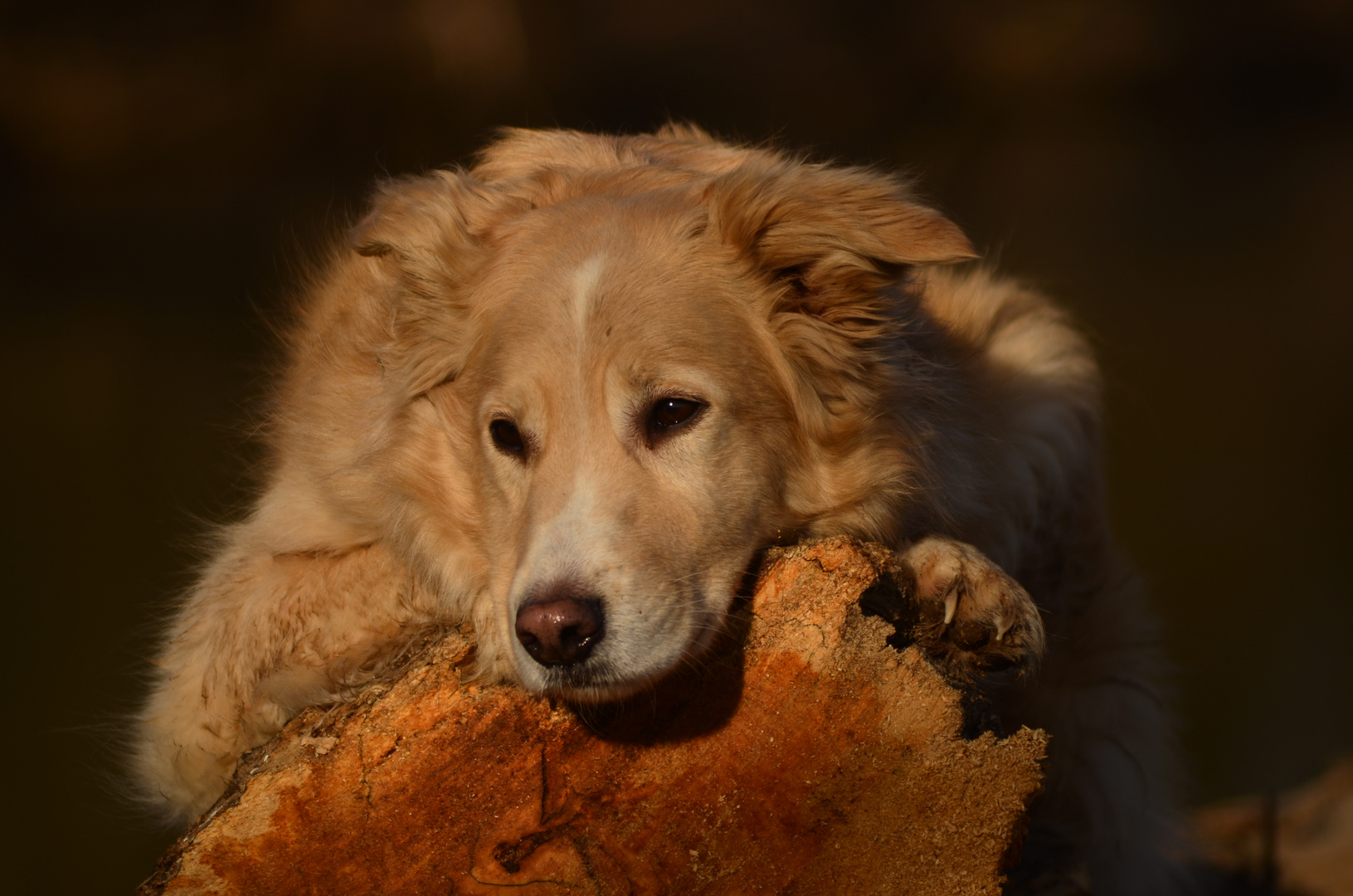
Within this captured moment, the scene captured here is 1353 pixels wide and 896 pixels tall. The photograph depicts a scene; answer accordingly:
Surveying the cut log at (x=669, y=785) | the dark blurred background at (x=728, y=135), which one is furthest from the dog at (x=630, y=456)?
the dark blurred background at (x=728, y=135)

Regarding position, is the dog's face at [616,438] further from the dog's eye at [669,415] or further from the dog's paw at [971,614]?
the dog's paw at [971,614]

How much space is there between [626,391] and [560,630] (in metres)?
0.57

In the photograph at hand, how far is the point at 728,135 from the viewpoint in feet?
29.0

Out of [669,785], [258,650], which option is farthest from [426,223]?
[669,785]

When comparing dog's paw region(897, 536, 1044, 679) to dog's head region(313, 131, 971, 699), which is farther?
dog's paw region(897, 536, 1044, 679)

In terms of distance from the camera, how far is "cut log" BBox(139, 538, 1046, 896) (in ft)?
7.07

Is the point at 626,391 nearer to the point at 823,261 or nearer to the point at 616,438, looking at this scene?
the point at 616,438

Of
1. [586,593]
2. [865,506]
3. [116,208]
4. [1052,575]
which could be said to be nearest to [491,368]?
[586,593]

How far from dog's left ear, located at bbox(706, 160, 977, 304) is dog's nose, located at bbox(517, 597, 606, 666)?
98cm

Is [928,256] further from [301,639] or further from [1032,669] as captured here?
[301,639]

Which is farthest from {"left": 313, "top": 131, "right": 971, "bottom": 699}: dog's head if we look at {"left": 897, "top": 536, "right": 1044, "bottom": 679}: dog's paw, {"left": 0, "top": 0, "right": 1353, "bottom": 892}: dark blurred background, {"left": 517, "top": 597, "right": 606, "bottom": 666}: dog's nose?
{"left": 0, "top": 0, "right": 1353, "bottom": 892}: dark blurred background

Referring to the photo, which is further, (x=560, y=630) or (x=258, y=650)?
(x=258, y=650)

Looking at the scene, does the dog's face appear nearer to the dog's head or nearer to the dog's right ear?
the dog's head

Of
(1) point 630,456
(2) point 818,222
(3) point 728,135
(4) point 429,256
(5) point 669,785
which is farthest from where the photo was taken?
(3) point 728,135
